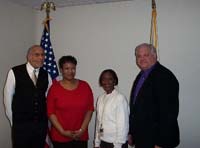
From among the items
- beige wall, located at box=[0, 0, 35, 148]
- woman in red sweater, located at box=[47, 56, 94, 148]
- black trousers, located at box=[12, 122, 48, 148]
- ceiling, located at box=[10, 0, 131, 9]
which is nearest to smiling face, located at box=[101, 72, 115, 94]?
woman in red sweater, located at box=[47, 56, 94, 148]

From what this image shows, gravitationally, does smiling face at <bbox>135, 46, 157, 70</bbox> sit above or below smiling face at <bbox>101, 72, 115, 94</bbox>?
above

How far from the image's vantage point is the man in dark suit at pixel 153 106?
2.38 m

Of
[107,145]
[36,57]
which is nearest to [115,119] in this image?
[107,145]

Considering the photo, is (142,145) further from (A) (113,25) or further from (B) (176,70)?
(A) (113,25)

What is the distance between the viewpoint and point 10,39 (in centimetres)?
385

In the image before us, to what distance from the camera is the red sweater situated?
2.88m

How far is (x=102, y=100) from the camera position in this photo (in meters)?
3.02

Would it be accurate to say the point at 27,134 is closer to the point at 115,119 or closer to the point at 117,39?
the point at 115,119

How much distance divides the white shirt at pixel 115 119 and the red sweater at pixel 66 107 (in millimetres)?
240

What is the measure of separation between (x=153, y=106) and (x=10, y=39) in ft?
7.84

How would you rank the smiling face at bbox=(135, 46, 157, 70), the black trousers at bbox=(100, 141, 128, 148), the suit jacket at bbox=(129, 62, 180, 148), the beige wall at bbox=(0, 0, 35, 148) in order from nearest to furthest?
1. the suit jacket at bbox=(129, 62, 180, 148)
2. the smiling face at bbox=(135, 46, 157, 70)
3. the black trousers at bbox=(100, 141, 128, 148)
4. the beige wall at bbox=(0, 0, 35, 148)

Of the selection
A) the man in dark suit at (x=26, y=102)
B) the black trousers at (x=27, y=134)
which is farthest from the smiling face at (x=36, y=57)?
the black trousers at (x=27, y=134)

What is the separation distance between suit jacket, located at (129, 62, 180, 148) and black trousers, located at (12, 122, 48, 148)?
3.44 ft

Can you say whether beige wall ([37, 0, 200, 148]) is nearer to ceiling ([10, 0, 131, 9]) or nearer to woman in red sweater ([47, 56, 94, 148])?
ceiling ([10, 0, 131, 9])
